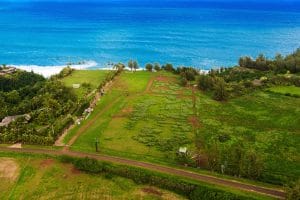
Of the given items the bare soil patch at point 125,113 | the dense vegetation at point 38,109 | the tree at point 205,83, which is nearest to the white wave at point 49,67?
the dense vegetation at point 38,109

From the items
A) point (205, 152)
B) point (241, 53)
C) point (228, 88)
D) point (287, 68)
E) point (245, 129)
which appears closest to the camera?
point (205, 152)

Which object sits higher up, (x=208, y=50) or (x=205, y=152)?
(x=208, y=50)

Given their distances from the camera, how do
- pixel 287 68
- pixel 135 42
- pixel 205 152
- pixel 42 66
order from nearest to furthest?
pixel 205 152, pixel 287 68, pixel 42 66, pixel 135 42

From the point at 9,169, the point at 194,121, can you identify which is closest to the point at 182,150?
the point at 194,121

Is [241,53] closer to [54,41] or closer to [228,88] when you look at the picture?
[228,88]

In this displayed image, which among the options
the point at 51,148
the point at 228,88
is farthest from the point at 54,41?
the point at 51,148

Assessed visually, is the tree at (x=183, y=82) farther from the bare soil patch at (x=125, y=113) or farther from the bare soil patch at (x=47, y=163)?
the bare soil patch at (x=47, y=163)

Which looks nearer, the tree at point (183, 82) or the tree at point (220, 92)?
the tree at point (220, 92)
